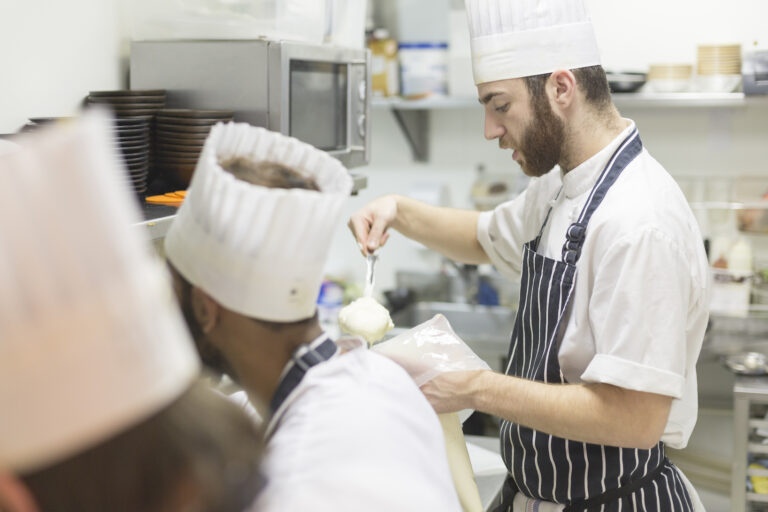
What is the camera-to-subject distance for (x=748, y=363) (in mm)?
2842

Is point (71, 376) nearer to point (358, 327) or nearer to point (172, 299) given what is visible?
point (172, 299)

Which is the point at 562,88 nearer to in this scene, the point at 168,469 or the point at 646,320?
the point at 646,320

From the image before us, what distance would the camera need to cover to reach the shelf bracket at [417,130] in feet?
12.0

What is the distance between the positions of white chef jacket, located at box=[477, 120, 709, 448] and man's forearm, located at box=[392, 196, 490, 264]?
0.41 metres

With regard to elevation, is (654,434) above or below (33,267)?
below

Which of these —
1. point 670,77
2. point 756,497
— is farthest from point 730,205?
point 756,497

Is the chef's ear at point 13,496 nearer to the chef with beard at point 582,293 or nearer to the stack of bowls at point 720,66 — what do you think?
the chef with beard at point 582,293

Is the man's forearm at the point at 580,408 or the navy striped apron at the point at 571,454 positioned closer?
the man's forearm at the point at 580,408

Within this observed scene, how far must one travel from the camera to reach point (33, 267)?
504mm

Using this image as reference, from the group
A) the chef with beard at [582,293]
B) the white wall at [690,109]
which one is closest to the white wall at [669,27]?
the white wall at [690,109]

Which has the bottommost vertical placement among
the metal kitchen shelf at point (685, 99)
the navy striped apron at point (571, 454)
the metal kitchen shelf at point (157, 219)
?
the navy striped apron at point (571, 454)

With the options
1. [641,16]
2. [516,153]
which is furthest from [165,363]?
[641,16]

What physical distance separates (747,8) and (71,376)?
3389mm

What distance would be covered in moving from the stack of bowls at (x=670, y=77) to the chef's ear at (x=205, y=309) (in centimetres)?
261
